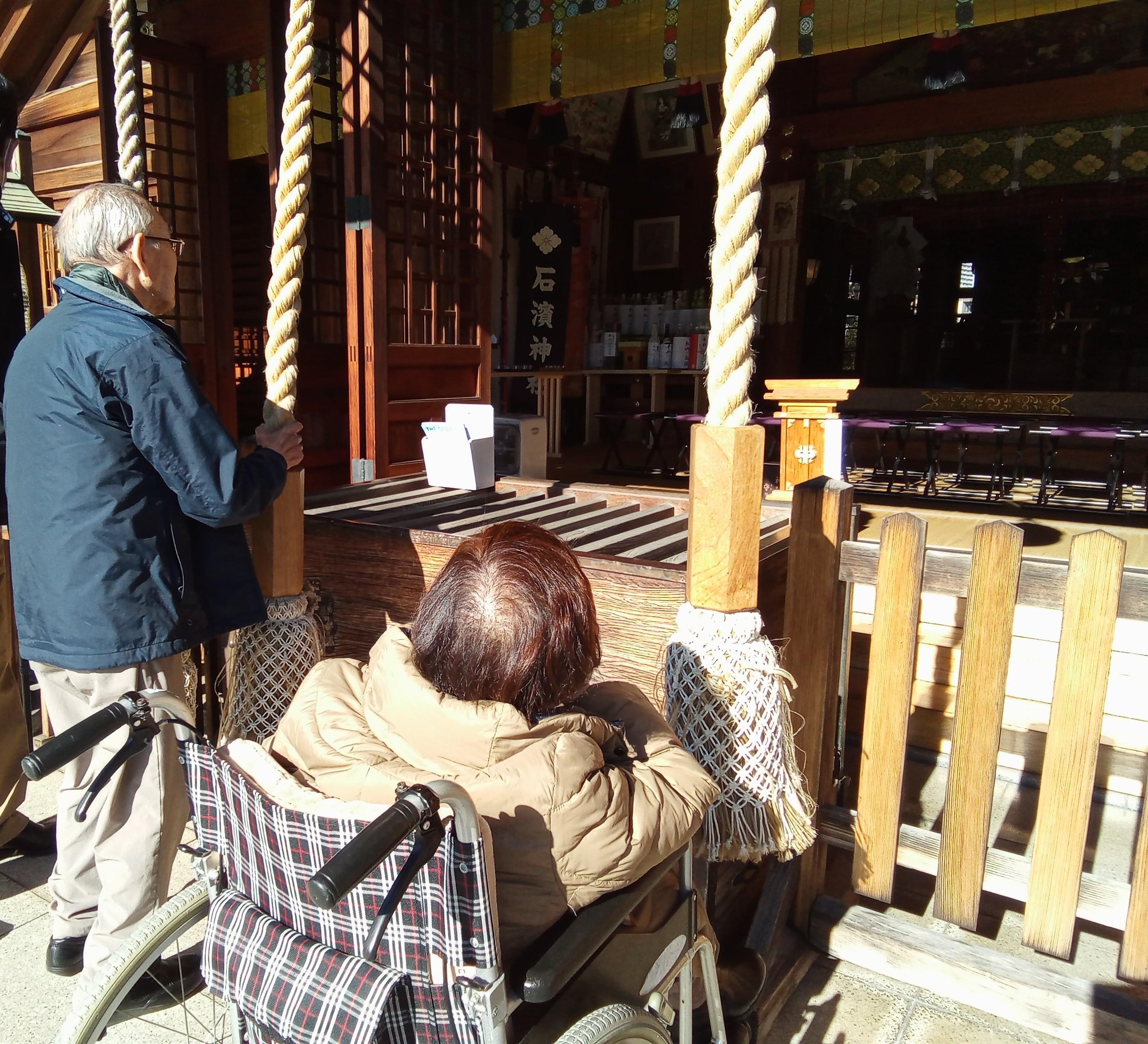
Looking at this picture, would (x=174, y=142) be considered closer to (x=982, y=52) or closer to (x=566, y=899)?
(x=566, y=899)

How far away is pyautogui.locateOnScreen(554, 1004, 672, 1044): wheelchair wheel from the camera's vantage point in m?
1.16

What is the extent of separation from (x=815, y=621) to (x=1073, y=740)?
23.3 inches

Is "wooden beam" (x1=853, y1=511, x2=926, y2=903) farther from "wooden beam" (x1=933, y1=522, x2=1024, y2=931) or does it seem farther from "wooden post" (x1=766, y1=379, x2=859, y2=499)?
"wooden post" (x1=766, y1=379, x2=859, y2=499)

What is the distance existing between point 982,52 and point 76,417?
9299 mm

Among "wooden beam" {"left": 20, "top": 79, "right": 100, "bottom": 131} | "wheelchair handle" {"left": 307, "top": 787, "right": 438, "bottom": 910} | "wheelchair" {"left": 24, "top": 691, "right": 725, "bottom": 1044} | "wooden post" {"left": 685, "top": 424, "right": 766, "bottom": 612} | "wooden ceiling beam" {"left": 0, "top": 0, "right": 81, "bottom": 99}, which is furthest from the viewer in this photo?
"wooden beam" {"left": 20, "top": 79, "right": 100, "bottom": 131}

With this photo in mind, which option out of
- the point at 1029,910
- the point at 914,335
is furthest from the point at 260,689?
the point at 914,335

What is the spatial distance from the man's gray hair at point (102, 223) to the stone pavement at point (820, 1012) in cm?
170

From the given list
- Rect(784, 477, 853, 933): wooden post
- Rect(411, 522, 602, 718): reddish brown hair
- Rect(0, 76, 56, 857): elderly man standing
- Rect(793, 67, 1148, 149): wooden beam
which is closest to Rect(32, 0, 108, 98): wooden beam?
Rect(0, 76, 56, 857): elderly man standing

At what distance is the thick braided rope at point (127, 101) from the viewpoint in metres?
2.39

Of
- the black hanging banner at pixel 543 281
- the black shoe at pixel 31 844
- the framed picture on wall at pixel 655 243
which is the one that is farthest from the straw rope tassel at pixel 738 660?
the framed picture on wall at pixel 655 243

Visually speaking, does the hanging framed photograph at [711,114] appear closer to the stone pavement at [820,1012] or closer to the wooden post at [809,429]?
the wooden post at [809,429]

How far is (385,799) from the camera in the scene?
1183 mm

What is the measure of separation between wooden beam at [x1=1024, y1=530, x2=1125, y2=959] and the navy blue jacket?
1742 mm

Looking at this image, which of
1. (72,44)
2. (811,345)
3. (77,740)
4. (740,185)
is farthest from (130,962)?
(811,345)
